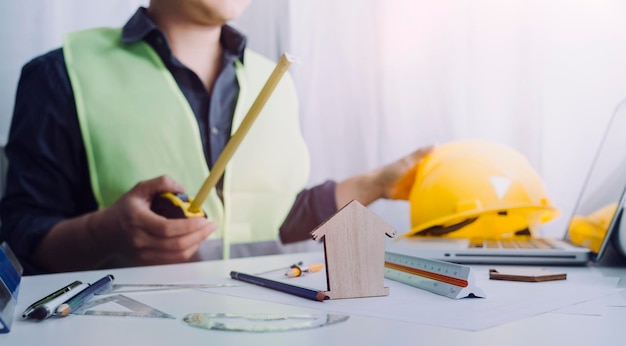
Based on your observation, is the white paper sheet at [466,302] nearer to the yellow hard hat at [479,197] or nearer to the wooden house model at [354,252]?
the wooden house model at [354,252]

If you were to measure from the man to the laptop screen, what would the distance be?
488 millimetres

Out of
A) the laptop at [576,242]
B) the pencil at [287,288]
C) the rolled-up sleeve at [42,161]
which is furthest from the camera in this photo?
the rolled-up sleeve at [42,161]

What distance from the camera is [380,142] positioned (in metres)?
1.32

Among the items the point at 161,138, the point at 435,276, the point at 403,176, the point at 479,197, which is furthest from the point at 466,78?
the point at 435,276

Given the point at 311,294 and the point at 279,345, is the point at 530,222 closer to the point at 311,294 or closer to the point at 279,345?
the point at 311,294

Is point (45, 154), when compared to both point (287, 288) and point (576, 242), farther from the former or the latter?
point (576, 242)

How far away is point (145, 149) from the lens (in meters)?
1.08

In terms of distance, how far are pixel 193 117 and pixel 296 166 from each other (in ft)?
0.74

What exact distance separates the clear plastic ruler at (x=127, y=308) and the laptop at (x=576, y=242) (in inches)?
17.2

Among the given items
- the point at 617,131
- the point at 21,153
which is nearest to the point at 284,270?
the point at 21,153

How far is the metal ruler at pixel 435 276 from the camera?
1.89 ft

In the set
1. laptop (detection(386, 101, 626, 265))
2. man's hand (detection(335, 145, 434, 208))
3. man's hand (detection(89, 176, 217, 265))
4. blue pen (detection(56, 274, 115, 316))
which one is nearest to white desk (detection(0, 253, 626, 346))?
blue pen (detection(56, 274, 115, 316))

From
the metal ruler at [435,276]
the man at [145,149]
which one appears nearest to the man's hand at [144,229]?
the man at [145,149]

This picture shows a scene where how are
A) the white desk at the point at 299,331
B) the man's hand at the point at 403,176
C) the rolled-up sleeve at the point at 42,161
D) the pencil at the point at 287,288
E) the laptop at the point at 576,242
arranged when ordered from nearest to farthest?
1. the white desk at the point at 299,331
2. the pencil at the point at 287,288
3. the laptop at the point at 576,242
4. the rolled-up sleeve at the point at 42,161
5. the man's hand at the point at 403,176
